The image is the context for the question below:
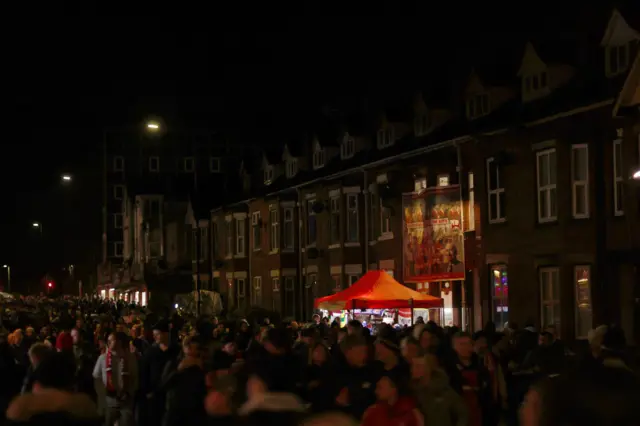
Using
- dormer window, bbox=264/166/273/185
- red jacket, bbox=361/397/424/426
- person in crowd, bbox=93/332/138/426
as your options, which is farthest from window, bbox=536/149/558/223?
dormer window, bbox=264/166/273/185

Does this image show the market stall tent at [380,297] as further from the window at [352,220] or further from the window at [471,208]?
the window at [352,220]

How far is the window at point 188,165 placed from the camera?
8906 cm

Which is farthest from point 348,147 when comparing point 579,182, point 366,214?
point 579,182

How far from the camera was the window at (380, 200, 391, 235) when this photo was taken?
35531 mm

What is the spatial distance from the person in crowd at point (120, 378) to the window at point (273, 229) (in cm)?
3149

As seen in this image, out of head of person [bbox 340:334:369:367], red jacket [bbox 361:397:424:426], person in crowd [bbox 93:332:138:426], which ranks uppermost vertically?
head of person [bbox 340:334:369:367]

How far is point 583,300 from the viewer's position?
26438 millimetres

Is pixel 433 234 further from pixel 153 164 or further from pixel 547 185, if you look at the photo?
pixel 153 164

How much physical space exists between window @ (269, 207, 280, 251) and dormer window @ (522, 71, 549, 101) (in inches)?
768

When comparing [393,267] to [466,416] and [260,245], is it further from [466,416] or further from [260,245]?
[466,416]

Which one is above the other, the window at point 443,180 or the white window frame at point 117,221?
the white window frame at point 117,221

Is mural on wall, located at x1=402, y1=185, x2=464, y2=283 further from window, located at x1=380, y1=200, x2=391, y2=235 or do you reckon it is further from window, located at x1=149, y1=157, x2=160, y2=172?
window, located at x1=149, y1=157, x2=160, y2=172

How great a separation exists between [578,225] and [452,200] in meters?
5.37

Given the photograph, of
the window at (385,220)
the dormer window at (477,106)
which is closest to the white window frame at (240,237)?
the window at (385,220)
